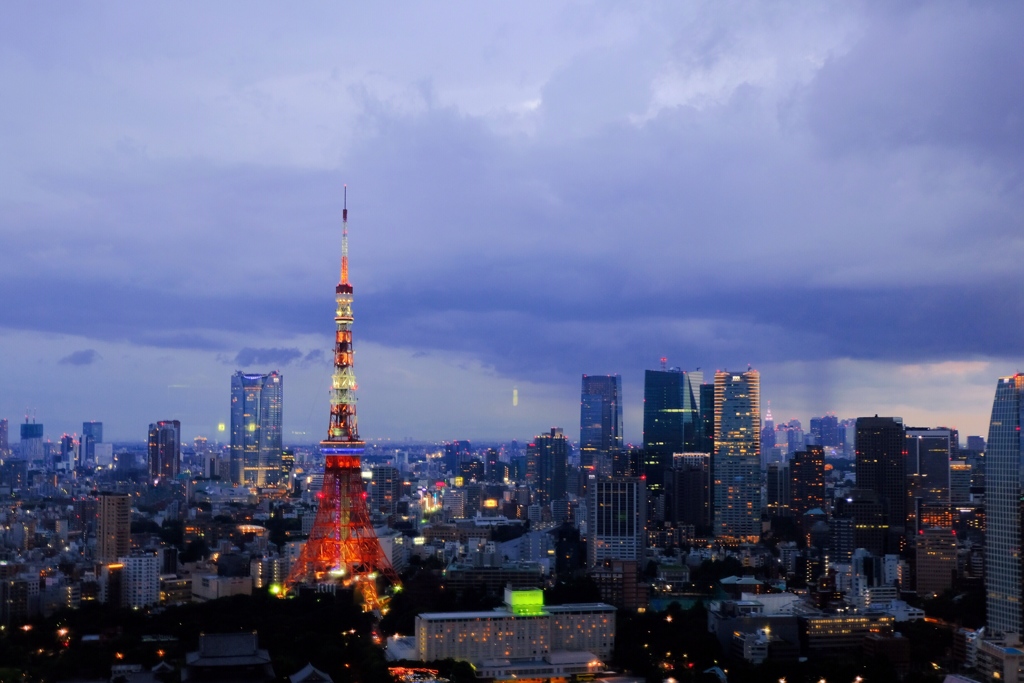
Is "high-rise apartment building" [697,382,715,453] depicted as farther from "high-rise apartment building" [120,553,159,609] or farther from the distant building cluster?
"high-rise apartment building" [120,553,159,609]

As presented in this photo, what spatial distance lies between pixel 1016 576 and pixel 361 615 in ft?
30.8

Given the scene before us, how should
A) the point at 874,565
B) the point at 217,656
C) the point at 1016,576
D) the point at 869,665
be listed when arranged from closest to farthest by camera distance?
the point at 217,656
the point at 869,665
the point at 1016,576
the point at 874,565

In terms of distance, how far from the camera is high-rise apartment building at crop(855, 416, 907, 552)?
30.8 meters

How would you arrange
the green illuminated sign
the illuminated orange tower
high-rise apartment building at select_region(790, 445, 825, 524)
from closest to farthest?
1. the green illuminated sign
2. the illuminated orange tower
3. high-rise apartment building at select_region(790, 445, 825, 524)

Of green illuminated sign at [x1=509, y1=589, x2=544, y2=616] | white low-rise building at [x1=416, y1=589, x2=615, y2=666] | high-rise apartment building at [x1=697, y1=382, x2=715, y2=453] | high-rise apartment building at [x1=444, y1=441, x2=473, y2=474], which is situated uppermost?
high-rise apartment building at [x1=697, y1=382, x2=715, y2=453]

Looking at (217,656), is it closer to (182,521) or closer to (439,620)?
(439,620)

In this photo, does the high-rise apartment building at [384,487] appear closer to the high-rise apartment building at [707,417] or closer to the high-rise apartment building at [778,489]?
the high-rise apartment building at [707,417]

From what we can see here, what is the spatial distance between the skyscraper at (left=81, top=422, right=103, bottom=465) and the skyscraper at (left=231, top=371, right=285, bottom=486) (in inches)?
196

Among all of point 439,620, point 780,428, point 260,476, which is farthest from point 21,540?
point 780,428

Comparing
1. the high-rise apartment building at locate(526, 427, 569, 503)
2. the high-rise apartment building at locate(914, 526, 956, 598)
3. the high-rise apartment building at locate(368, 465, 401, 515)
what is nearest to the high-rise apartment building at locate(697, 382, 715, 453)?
the high-rise apartment building at locate(526, 427, 569, 503)

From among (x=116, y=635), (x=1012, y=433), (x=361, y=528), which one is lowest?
(x=116, y=635)

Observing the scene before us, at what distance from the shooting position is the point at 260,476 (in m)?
41.4

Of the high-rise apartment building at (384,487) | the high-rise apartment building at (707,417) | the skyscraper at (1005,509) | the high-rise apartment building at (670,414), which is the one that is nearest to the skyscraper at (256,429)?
the high-rise apartment building at (384,487)

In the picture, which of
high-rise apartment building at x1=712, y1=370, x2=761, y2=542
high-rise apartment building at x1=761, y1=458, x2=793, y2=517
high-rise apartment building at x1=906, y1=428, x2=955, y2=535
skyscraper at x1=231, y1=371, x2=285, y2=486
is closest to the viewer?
high-rise apartment building at x1=906, y1=428, x2=955, y2=535
